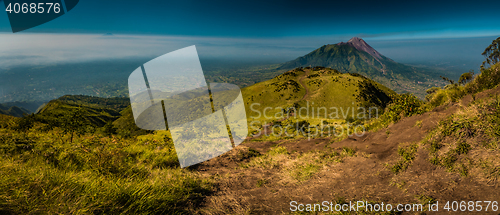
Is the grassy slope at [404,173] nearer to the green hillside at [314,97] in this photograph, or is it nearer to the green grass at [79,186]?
the green grass at [79,186]

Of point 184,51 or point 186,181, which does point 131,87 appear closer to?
point 184,51

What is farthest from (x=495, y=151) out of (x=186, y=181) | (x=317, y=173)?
(x=186, y=181)

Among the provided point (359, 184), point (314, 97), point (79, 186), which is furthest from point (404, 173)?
point (314, 97)

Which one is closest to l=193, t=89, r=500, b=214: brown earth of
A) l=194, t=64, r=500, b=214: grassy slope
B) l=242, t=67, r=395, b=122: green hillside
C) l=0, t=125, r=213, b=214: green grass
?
l=194, t=64, r=500, b=214: grassy slope

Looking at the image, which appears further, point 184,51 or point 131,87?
point 184,51

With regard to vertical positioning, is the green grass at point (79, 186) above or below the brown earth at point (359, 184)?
above

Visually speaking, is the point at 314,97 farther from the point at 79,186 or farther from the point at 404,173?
the point at 79,186

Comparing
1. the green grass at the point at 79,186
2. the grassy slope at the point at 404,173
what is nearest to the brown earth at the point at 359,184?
the grassy slope at the point at 404,173

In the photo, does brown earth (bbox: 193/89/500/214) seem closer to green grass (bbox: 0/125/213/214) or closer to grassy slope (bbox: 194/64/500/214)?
grassy slope (bbox: 194/64/500/214)
